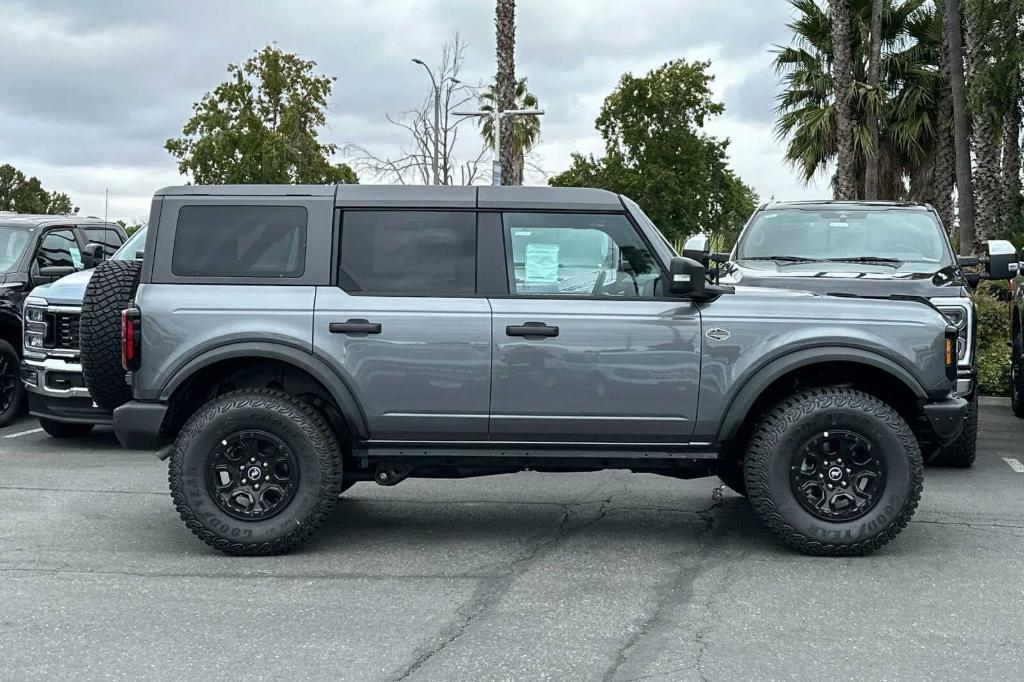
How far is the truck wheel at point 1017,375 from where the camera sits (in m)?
11.1

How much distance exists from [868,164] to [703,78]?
32605mm

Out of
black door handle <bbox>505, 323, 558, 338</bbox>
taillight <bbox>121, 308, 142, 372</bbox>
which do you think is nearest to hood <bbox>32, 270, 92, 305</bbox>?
taillight <bbox>121, 308, 142, 372</bbox>

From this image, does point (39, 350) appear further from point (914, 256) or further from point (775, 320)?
point (914, 256)

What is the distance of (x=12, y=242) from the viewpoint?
12.6 metres

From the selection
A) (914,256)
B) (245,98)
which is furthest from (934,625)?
(245,98)

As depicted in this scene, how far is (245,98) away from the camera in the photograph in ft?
152

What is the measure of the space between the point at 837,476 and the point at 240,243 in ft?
11.1

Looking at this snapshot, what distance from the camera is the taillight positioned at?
20.8 ft

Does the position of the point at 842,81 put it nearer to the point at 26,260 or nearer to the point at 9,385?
the point at 26,260

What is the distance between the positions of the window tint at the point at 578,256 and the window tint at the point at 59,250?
770 cm

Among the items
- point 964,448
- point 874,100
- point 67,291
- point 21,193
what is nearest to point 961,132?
point 874,100

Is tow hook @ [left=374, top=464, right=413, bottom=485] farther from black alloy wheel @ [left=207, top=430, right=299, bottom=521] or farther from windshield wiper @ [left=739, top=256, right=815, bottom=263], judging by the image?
windshield wiper @ [left=739, top=256, right=815, bottom=263]

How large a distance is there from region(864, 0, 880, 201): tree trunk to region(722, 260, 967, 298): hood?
19380 millimetres

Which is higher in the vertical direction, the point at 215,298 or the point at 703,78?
Answer: the point at 703,78
